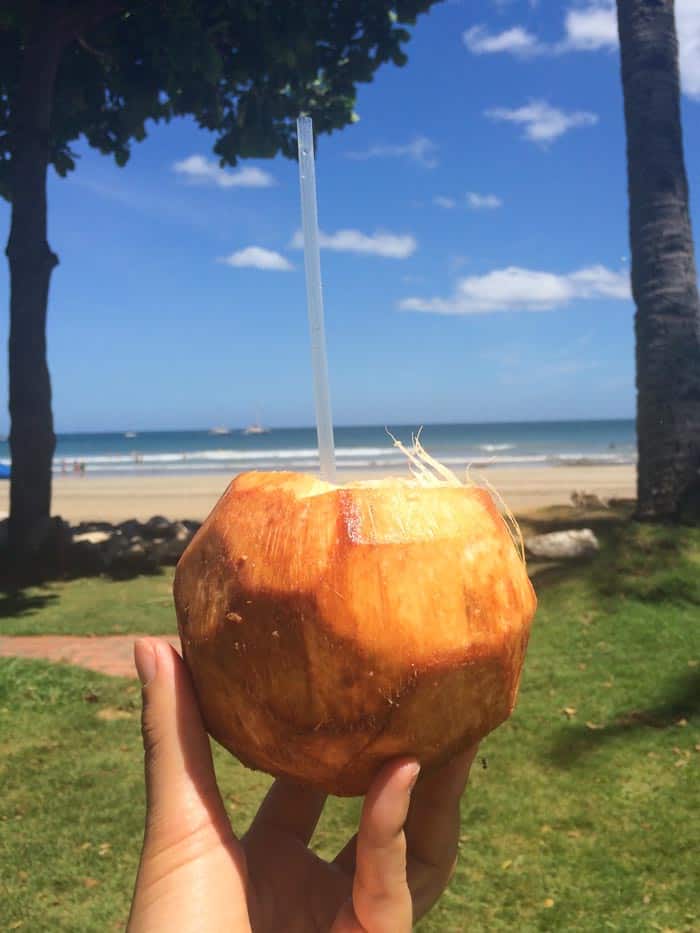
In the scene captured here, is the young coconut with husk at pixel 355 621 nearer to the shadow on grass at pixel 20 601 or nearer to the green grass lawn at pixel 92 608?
the green grass lawn at pixel 92 608

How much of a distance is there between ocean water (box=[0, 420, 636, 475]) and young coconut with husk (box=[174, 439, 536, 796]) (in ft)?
62.2

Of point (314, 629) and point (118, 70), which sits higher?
point (118, 70)

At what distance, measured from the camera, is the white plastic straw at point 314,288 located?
165cm

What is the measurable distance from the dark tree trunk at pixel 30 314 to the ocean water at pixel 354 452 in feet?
39.9

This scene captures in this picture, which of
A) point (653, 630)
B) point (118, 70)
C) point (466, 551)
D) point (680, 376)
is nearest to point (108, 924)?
point (466, 551)

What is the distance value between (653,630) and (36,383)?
7922mm

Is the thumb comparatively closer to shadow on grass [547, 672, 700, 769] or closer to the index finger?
the index finger

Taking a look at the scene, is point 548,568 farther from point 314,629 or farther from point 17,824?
point 314,629

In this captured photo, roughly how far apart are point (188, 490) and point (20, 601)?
19437 mm

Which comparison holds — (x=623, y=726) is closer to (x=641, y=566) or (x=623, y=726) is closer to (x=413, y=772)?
(x=641, y=566)

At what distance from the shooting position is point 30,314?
10281 millimetres

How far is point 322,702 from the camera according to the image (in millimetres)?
1431

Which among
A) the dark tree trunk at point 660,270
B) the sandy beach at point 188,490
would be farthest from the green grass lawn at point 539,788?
the sandy beach at point 188,490

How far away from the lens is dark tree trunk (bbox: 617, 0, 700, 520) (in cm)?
784
